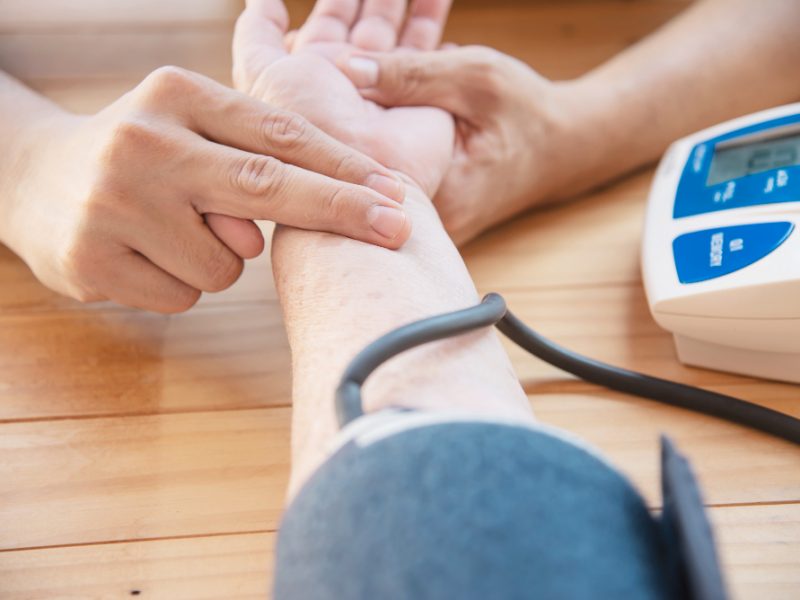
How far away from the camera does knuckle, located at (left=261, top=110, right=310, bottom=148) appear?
632mm

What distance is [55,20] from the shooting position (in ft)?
3.83

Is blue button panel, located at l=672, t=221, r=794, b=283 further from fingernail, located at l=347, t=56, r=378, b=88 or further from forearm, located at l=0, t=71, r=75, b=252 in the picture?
forearm, located at l=0, t=71, r=75, b=252

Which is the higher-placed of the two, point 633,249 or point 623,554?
point 623,554

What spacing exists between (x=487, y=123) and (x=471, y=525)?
23.1 inches

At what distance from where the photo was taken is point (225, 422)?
64 cm

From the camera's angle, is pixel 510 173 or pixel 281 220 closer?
pixel 281 220

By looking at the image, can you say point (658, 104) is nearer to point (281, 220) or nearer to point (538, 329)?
point (538, 329)

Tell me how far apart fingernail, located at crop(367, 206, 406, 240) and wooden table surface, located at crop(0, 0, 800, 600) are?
0.53 feet

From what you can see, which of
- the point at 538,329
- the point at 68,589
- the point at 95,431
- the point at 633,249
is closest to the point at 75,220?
the point at 95,431

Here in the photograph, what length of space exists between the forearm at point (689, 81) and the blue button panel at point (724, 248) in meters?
0.23

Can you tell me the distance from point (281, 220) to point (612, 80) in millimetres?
483

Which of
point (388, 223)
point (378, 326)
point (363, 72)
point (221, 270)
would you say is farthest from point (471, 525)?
point (363, 72)

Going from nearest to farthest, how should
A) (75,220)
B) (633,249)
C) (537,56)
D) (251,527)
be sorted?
(251,527), (75,220), (633,249), (537,56)

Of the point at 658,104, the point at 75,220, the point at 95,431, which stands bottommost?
the point at 95,431
